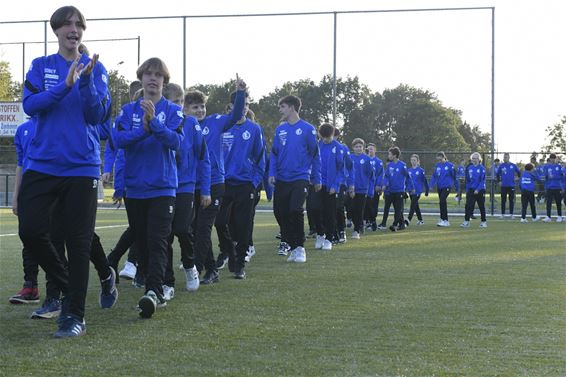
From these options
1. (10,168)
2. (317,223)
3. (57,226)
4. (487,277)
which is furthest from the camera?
(10,168)

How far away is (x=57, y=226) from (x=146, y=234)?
89 centimetres

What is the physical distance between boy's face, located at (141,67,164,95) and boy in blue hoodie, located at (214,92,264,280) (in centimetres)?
262

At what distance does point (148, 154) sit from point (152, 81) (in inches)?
21.1

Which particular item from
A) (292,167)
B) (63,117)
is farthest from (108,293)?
(292,167)

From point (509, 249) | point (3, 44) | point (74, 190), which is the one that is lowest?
point (509, 249)

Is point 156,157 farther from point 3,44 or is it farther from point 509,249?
point 3,44

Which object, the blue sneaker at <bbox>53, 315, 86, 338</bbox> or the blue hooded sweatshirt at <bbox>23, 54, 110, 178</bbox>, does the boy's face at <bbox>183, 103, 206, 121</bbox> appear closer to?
the blue hooded sweatshirt at <bbox>23, 54, 110, 178</bbox>

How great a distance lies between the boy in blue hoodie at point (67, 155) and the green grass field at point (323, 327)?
46 centimetres

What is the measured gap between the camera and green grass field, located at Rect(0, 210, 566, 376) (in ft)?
14.6

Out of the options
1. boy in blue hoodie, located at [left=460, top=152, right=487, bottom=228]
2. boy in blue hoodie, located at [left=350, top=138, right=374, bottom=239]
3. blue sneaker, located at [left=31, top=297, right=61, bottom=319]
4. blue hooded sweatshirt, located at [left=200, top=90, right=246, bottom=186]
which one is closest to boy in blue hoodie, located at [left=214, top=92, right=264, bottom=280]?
blue hooded sweatshirt, located at [left=200, top=90, right=246, bottom=186]

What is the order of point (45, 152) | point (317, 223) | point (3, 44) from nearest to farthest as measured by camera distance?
point (45, 152) < point (317, 223) < point (3, 44)

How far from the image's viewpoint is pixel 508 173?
2514 centimetres

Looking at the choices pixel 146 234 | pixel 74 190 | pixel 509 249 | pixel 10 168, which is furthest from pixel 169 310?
pixel 10 168

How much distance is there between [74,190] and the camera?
5.24 meters
